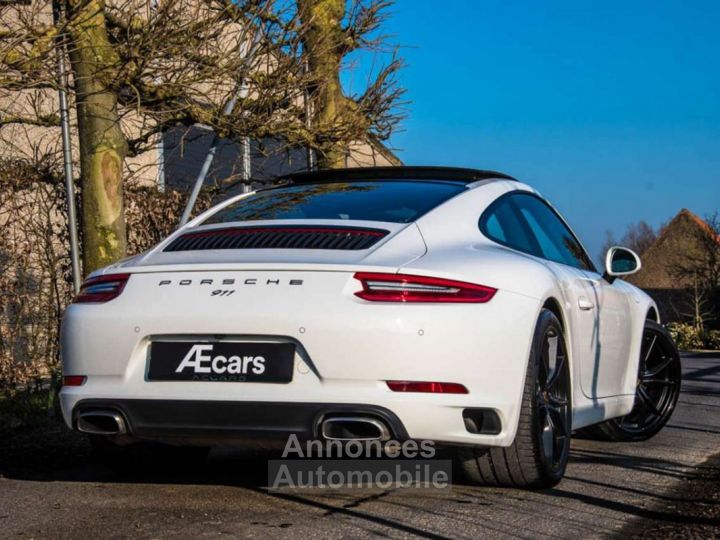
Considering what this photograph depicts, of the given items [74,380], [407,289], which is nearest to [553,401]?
[407,289]

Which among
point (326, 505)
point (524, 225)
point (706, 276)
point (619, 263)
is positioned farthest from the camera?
point (706, 276)

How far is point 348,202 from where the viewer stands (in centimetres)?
521

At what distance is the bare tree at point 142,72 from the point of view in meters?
7.10

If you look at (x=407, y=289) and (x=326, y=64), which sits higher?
(x=326, y=64)

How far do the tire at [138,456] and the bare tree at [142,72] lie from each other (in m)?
2.42

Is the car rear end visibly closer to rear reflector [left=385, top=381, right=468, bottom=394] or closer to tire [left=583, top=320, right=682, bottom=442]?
rear reflector [left=385, top=381, right=468, bottom=394]

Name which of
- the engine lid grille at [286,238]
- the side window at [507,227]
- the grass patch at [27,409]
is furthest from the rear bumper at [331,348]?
the grass patch at [27,409]

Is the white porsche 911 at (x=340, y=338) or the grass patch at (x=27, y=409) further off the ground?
the white porsche 911 at (x=340, y=338)

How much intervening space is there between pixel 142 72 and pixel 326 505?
428 cm

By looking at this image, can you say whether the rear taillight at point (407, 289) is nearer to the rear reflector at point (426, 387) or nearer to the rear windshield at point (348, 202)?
the rear reflector at point (426, 387)

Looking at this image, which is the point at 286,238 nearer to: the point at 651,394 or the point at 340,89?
the point at 651,394

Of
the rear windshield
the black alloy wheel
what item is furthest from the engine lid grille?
the black alloy wheel

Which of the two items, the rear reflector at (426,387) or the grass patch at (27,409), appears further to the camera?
the grass patch at (27,409)

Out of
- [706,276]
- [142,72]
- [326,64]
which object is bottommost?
[706,276]
